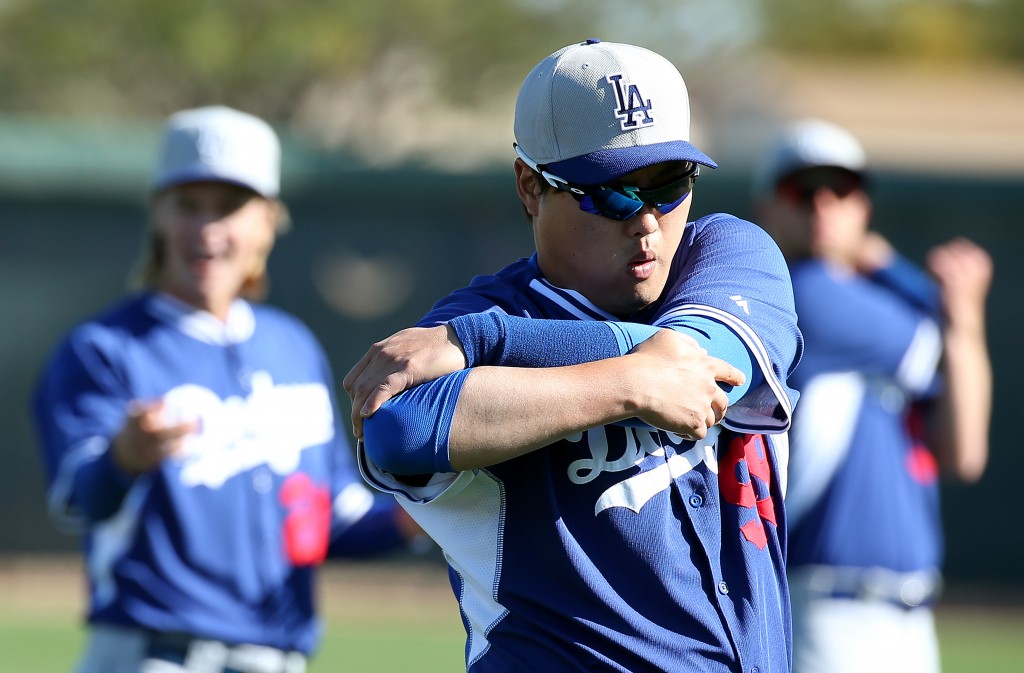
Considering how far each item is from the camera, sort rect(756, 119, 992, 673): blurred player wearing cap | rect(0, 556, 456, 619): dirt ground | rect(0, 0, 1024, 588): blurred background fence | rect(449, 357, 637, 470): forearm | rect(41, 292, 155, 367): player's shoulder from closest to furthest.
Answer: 1. rect(449, 357, 637, 470): forearm
2. rect(41, 292, 155, 367): player's shoulder
3. rect(756, 119, 992, 673): blurred player wearing cap
4. rect(0, 556, 456, 619): dirt ground
5. rect(0, 0, 1024, 588): blurred background fence

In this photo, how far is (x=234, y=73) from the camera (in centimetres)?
1808

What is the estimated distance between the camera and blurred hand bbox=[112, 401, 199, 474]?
149 inches

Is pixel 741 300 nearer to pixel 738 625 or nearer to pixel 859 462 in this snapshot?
→ pixel 738 625

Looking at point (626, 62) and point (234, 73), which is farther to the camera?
point (234, 73)

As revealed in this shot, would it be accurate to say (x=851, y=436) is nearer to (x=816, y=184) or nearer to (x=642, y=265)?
(x=816, y=184)

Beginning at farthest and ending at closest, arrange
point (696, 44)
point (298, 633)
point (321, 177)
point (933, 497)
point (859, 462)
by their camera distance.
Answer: point (696, 44) < point (321, 177) < point (933, 497) < point (859, 462) < point (298, 633)

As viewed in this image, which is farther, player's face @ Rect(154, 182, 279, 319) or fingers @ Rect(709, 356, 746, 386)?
player's face @ Rect(154, 182, 279, 319)

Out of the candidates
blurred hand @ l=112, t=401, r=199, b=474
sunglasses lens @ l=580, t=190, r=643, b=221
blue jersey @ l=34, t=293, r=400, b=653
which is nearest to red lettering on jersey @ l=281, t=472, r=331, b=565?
blue jersey @ l=34, t=293, r=400, b=653

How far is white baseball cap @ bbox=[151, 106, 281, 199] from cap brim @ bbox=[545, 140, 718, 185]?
2242 millimetres

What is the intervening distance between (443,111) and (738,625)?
18.1 meters

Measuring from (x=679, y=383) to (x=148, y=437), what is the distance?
1902 mm

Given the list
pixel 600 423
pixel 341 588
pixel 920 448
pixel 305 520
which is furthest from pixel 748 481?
pixel 341 588

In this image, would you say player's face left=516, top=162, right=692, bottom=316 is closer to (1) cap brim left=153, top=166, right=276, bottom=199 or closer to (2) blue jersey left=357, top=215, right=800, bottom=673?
(2) blue jersey left=357, top=215, right=800, bottom=673

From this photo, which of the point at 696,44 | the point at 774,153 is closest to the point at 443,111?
the point at 696,44
